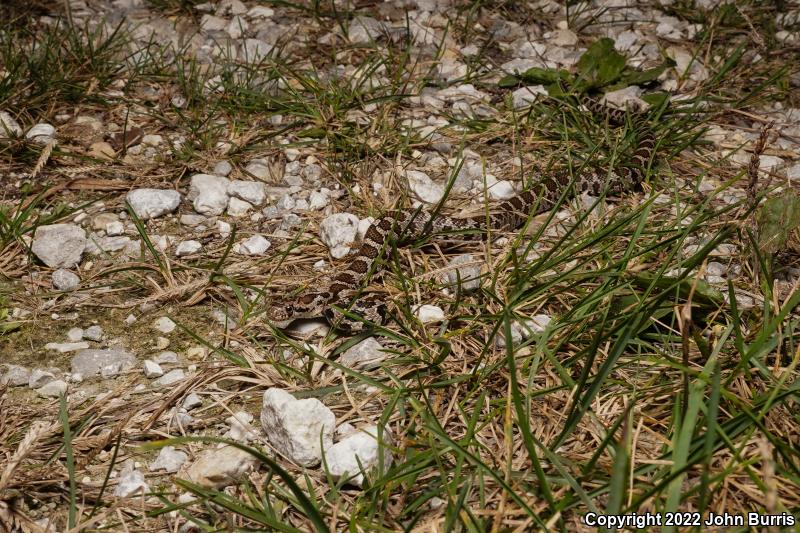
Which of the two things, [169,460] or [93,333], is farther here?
[93,333]

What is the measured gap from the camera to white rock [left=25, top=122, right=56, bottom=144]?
22.5 ft

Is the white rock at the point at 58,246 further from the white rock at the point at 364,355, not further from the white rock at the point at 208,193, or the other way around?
the white rock at the point at 364,355

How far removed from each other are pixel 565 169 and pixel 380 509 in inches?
160

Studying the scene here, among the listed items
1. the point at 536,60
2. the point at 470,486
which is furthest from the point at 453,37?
the point at 470,486

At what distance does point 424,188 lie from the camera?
6.58m

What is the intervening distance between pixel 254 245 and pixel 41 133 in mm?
2694

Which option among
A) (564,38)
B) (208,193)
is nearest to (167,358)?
(208,193)

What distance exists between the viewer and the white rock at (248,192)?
6559 millimetres

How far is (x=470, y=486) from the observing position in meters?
3.56

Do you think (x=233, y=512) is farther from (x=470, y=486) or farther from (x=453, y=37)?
(x=453, y=37)

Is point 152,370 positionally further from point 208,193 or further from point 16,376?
point 208,193

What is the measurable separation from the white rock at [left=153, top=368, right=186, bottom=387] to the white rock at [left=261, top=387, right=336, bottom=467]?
85 cm

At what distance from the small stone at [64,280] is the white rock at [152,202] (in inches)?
34.9

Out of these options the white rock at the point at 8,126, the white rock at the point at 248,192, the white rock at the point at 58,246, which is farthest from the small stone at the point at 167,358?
the white rock at the point at 8,126
